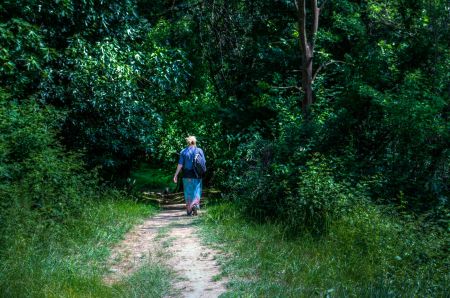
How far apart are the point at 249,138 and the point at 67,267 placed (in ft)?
30.5

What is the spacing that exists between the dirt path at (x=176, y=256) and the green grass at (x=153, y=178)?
12.3 m

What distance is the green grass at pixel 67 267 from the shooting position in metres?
6.93

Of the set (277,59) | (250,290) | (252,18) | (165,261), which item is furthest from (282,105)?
(250,290)

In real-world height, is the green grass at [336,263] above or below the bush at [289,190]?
below

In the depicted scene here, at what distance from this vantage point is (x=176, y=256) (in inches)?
370

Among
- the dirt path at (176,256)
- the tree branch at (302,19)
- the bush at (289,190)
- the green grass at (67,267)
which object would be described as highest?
the tree branch at (302,19)

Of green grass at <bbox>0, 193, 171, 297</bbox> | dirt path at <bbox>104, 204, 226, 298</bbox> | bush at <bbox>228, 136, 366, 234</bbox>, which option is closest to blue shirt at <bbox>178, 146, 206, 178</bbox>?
bush at <bbox>228, 136, 366, 234</bbox>

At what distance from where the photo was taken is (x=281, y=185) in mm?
11734

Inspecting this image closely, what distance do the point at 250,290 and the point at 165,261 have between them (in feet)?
6.76

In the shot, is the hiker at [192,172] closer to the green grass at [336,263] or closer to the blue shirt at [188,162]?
the blue shirt at [188,162]

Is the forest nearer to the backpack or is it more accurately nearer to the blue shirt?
the backpack

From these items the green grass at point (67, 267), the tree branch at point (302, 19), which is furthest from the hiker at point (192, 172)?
the green grass at point (67, 267)

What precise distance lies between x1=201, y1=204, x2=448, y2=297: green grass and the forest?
0.03 m

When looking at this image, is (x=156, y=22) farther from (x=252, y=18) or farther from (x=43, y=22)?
(x=43, y=22)
